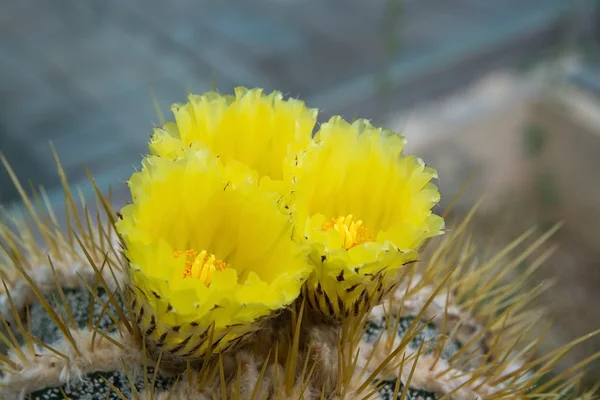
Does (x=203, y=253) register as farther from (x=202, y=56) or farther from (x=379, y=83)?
(x=202, y=56)

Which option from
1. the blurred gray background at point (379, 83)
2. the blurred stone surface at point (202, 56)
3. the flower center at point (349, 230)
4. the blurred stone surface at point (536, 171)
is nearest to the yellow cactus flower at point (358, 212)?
the flower center at point (349, 230)

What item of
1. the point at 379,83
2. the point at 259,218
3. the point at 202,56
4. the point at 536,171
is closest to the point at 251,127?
the point at 259,218

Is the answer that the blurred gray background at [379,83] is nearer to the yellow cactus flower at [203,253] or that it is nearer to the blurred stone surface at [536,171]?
the blurred stone surface at [536,171]

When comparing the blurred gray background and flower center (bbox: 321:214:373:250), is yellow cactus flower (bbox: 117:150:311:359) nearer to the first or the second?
flower center (bbox: 321:214:373:250)

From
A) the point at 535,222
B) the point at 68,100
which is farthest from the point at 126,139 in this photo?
the point at 535,222

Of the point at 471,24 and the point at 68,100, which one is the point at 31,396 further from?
the point at 471,24

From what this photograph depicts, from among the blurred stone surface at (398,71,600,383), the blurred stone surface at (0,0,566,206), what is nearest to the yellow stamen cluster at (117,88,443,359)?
the blurred stone surface at (398,71,600,383)

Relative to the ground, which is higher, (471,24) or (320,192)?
(471,24)
